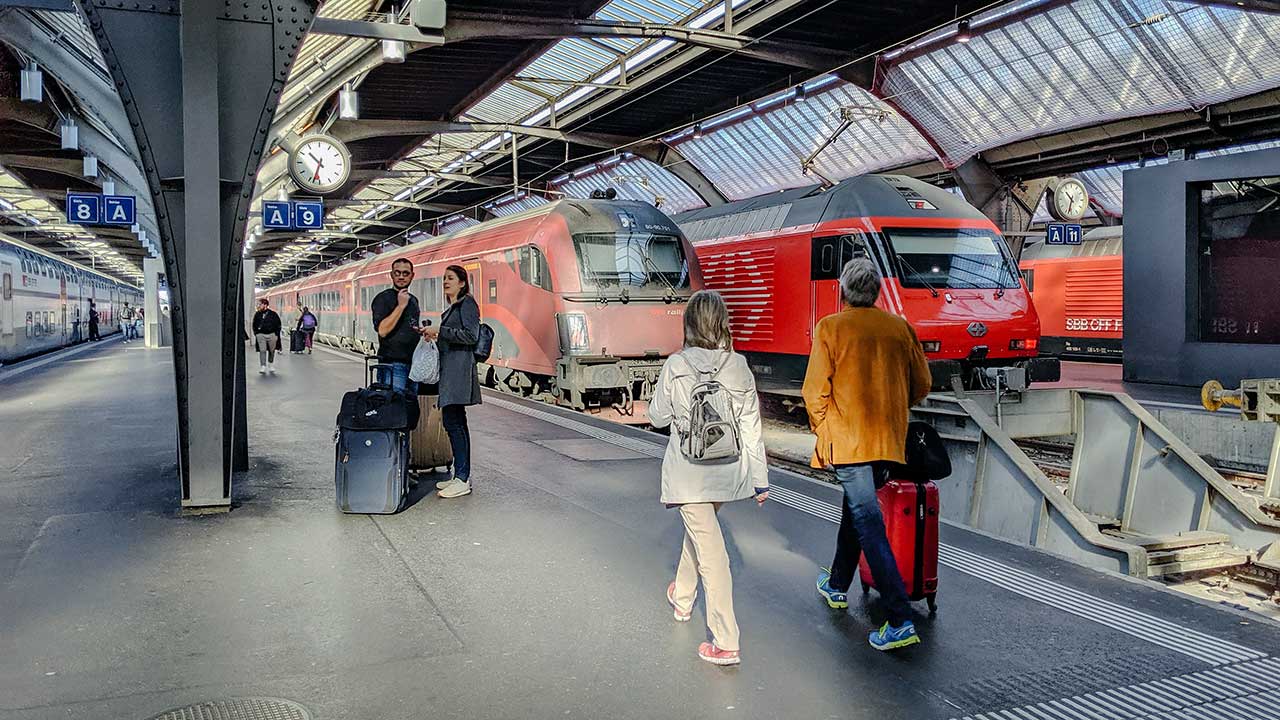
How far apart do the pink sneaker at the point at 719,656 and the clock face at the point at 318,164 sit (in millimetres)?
17310

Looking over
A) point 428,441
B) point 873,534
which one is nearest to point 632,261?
point 428,441

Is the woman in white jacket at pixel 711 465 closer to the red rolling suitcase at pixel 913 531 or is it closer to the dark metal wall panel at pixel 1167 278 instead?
the red rolling suitcase at pixel 913 531

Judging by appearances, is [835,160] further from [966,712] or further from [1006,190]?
[966,712]

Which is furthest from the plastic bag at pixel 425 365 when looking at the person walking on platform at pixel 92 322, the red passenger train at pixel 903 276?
the person walking on platform at pixel 92 322

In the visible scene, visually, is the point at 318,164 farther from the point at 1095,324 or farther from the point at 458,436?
the point at 1095,324

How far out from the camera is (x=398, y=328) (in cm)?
733

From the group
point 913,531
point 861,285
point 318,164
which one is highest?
point 318,164

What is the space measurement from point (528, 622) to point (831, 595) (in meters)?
1.52

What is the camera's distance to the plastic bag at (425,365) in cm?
698

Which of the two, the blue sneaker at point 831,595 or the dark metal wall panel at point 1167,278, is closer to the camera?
the blue sneaker at point 831,595

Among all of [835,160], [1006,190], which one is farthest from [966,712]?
[835,160]

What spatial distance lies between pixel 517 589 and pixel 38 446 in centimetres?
710

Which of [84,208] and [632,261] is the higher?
[84,208]

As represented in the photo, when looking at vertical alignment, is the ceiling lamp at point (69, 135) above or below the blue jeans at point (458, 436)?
above
